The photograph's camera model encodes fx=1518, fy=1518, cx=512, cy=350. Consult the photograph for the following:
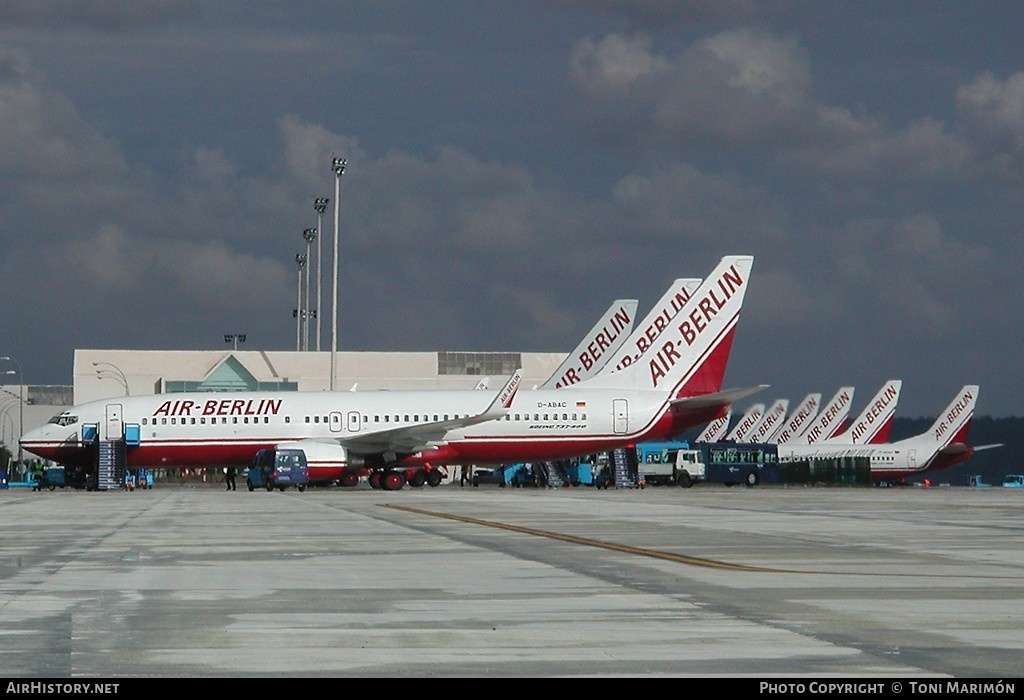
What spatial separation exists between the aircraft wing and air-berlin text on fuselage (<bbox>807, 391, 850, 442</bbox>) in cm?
6679

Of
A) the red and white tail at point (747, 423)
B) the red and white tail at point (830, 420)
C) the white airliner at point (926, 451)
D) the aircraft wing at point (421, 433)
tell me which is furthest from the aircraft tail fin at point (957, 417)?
the aircraft wing at point (421, 433)

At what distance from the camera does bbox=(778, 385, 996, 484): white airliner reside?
112188 millimetres

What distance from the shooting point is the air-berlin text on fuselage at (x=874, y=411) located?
121688 millimetres

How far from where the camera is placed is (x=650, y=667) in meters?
10.3

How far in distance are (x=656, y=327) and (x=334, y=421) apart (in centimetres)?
1700

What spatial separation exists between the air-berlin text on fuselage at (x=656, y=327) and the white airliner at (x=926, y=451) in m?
40.1

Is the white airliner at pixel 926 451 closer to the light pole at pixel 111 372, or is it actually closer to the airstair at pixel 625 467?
the airstair at pixel 625 467

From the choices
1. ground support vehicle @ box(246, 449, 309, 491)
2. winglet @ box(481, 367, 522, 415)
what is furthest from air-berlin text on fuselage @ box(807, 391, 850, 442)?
ground support vehicle @ box(246, 449, 309, 491)

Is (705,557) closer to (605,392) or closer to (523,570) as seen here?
(523,570)

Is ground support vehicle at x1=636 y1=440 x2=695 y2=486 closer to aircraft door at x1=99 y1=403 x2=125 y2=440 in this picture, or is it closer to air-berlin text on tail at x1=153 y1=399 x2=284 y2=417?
air-berlin text on tail at x1=153 y1=399 x2=284 y2=417

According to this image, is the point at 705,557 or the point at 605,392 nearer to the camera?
the point at 705,557

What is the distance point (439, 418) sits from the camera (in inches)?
2643
